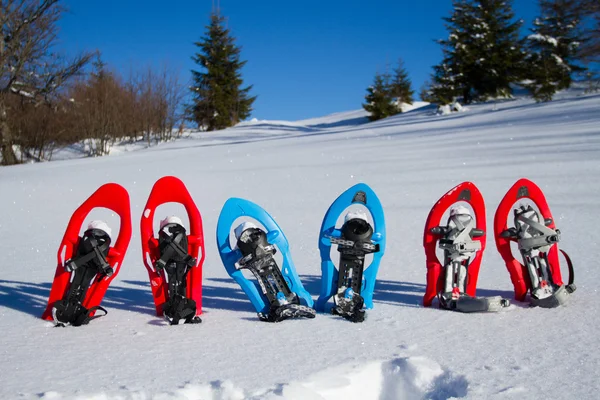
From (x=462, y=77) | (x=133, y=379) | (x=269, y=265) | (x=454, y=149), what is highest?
(x=462, y=77)

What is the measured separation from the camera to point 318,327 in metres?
3.31

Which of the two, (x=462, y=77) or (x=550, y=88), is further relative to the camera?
(x=462, y=77)

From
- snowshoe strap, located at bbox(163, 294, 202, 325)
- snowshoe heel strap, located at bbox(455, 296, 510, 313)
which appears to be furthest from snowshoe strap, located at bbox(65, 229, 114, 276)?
snowshoe heel strap, located at bbox(455, 296, 510, 313)

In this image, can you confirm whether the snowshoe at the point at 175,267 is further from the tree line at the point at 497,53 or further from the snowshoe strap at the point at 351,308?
the tree line at the point at 497,53

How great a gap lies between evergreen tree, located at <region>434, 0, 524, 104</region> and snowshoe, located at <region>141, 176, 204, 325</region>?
2405 centimetres

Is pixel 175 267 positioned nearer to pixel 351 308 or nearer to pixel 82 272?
pixel 82 272

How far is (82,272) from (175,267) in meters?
0.62

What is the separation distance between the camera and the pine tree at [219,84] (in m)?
30.6

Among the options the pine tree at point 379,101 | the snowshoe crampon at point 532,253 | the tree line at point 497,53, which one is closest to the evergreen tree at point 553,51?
the tree line at point 497,53

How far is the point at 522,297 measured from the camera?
372 centimetres

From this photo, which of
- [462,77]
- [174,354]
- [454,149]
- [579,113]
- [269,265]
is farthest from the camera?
[462,77]

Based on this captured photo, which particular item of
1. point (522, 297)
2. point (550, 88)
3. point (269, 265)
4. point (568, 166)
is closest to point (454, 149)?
point (568, 166)

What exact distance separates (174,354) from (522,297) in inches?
95.3

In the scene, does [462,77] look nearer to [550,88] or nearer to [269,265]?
[550,88]
